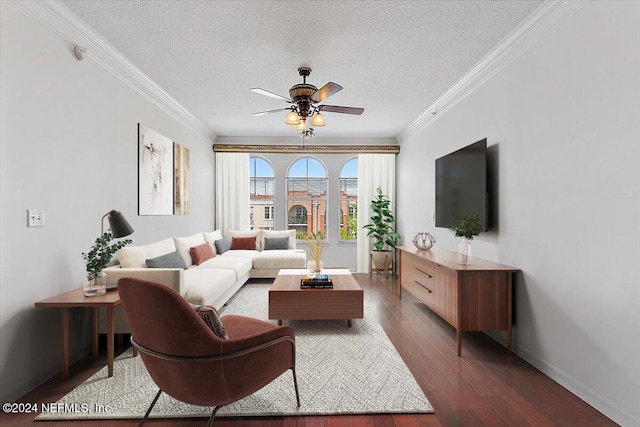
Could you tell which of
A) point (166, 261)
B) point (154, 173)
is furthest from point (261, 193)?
point (166, 261)

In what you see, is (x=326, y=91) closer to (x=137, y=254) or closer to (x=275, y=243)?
(x=137, y=254)

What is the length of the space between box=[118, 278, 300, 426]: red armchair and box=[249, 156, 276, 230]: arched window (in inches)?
207

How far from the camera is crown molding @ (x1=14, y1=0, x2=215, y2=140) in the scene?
2.31 m

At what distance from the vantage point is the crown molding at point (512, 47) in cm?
229

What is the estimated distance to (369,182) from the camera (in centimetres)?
661

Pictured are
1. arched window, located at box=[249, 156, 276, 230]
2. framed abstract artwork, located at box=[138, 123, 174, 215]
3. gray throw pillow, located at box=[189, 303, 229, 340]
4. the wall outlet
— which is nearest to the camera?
gray throw pillow, located at box=[189, 303, 229, 340]

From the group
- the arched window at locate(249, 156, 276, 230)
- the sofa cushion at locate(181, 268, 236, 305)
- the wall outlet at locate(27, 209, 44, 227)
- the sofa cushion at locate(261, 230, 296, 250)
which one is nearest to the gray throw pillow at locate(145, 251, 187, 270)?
the sofa cushion at locate(181, 268, 236, 305)

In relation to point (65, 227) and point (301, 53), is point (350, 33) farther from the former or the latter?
point (65, 227)

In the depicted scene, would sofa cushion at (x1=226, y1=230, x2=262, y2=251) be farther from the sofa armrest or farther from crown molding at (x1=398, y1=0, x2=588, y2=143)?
crown molding at (x1=398, y1=0, x2=588, y2=143)

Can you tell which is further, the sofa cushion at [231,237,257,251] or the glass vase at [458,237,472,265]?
the sofa cushion at [231,237,257,251]

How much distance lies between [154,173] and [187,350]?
3.04 m

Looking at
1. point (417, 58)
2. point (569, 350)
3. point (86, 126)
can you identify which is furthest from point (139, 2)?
point (569, 350)

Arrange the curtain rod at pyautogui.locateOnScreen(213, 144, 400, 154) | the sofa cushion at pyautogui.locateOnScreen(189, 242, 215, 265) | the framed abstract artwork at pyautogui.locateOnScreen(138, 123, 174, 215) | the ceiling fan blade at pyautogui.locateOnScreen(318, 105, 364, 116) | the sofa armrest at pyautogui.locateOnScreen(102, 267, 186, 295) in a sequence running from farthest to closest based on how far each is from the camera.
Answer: the curtain rod at pyautogui.locateOnScreen(213, 144, 400, 154), the sofa cushion at pyautogui.locateOnScreen(189, 242, 215, 265), the framed abstract artwork at pyautogui.locateOnScreen(138, 123, 174, 215), the ceiling fan blade at pyautogui.locateOnScreen(318, 105, 364, 116), the sofa armrest at pyautogui.locateOnScreen(102, 267, 186, 295)

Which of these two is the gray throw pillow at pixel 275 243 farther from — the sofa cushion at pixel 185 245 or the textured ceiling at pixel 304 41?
→ the textured ceiling at pixel 304 41
